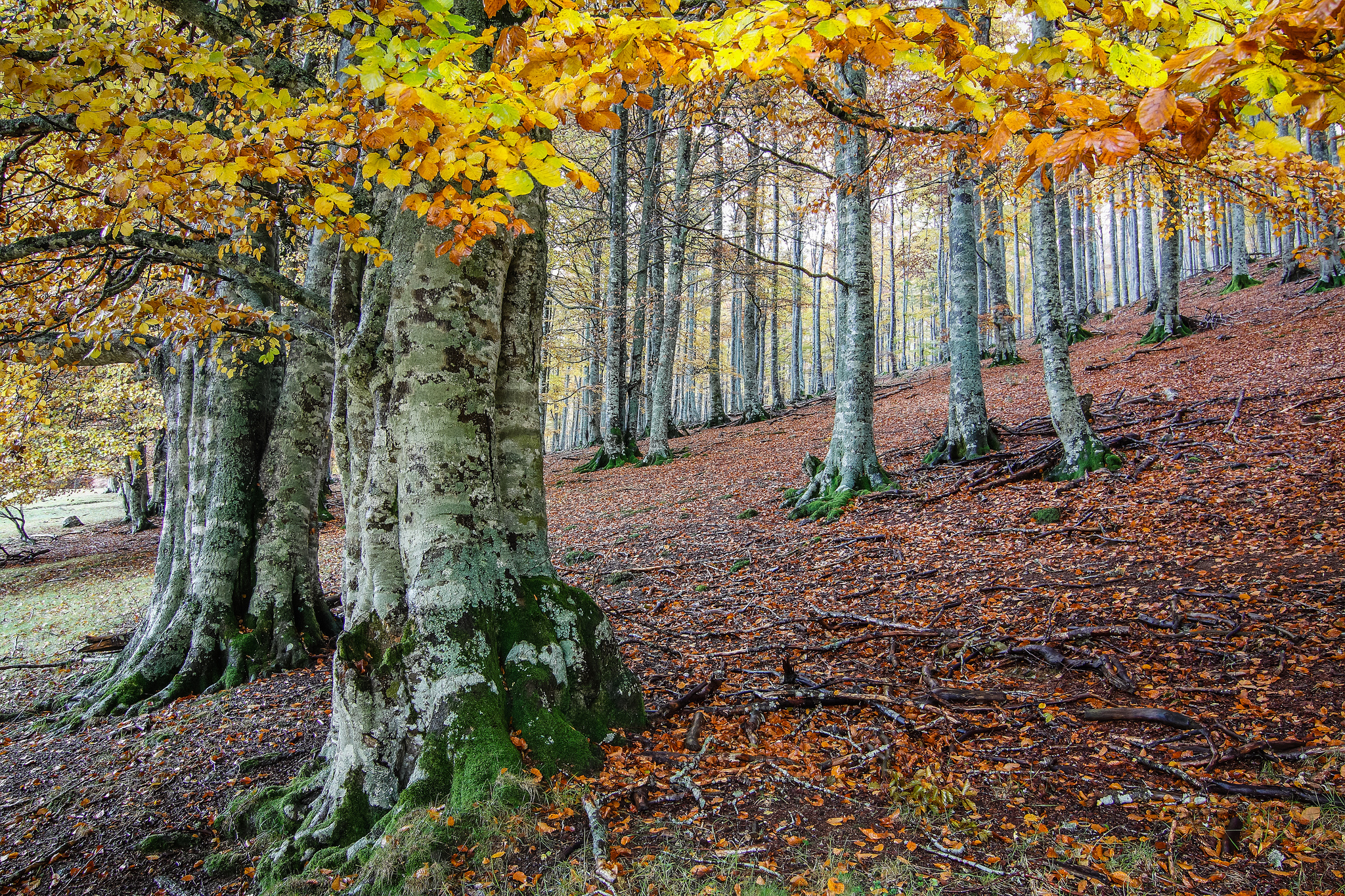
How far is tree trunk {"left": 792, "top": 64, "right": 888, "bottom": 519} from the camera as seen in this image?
927 centimetres

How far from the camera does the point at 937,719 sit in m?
3.81

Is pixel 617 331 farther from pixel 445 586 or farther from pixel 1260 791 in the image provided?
pixel 1260 791

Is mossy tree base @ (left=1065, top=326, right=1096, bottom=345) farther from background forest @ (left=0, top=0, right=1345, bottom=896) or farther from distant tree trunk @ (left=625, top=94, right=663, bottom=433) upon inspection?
distant tree trunk @ (left=625, top=94, right=663, bottom=433)

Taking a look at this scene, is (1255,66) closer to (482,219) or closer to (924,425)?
(482,219)

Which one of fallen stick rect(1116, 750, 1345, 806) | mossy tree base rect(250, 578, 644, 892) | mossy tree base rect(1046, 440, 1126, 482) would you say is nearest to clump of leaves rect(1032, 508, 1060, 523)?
mossy tree base rect(1046, 440, 1126, 482)

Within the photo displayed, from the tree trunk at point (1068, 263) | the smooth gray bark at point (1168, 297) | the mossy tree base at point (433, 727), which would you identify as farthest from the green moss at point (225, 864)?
the tree trunk at point (1068, 263)

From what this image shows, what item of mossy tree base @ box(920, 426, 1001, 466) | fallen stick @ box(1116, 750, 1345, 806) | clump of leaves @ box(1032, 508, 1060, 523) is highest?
mossy tree base @ box(920, 426, 1001, 466)

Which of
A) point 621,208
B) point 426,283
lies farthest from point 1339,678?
point 621,208

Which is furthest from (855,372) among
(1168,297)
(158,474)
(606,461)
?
(158,474)

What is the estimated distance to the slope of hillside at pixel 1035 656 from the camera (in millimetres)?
2807

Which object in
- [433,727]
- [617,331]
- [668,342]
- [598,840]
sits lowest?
[598,840]

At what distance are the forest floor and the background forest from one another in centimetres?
3

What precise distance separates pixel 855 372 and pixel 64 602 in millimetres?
15411

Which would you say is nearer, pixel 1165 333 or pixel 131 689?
pixel 131 689
